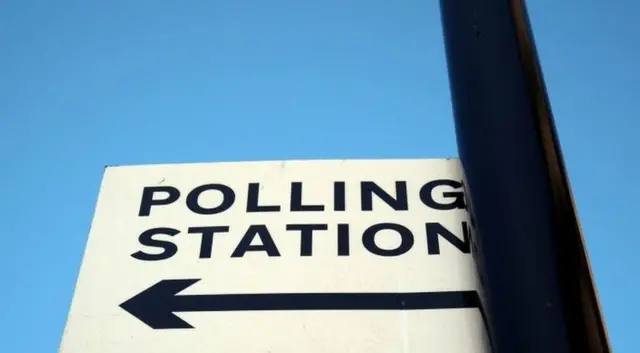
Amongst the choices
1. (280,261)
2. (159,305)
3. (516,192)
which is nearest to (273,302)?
(280,261)

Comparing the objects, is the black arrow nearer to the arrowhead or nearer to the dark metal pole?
the arrowhead

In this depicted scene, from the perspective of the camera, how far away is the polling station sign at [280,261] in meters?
1.20

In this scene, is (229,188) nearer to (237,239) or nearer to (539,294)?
(237,239)

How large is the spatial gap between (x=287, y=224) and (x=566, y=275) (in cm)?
52

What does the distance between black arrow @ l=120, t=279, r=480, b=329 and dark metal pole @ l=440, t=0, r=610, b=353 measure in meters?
0.14

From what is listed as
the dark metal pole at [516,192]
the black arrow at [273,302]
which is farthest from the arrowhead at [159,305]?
the dark metal pole at [516,192]

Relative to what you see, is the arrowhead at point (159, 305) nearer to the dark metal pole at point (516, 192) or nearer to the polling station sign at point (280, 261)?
the polling station sign at point (280, 261)

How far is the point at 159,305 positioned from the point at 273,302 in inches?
7.0

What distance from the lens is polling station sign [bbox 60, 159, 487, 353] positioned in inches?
47.4

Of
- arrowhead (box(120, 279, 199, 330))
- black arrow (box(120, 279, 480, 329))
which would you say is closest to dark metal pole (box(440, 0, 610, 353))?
black arrow (box(120, 279, 480, 329))

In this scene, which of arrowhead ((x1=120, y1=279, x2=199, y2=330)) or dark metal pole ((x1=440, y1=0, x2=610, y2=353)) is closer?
dark metal pole ((x1=440, y1=0, x2=610, y2=353))

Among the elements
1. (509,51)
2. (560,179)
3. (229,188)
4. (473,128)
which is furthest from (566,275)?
(229,188)

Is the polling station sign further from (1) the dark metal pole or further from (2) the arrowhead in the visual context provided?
(1) the dark metal pole

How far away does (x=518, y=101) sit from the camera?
1.13m
